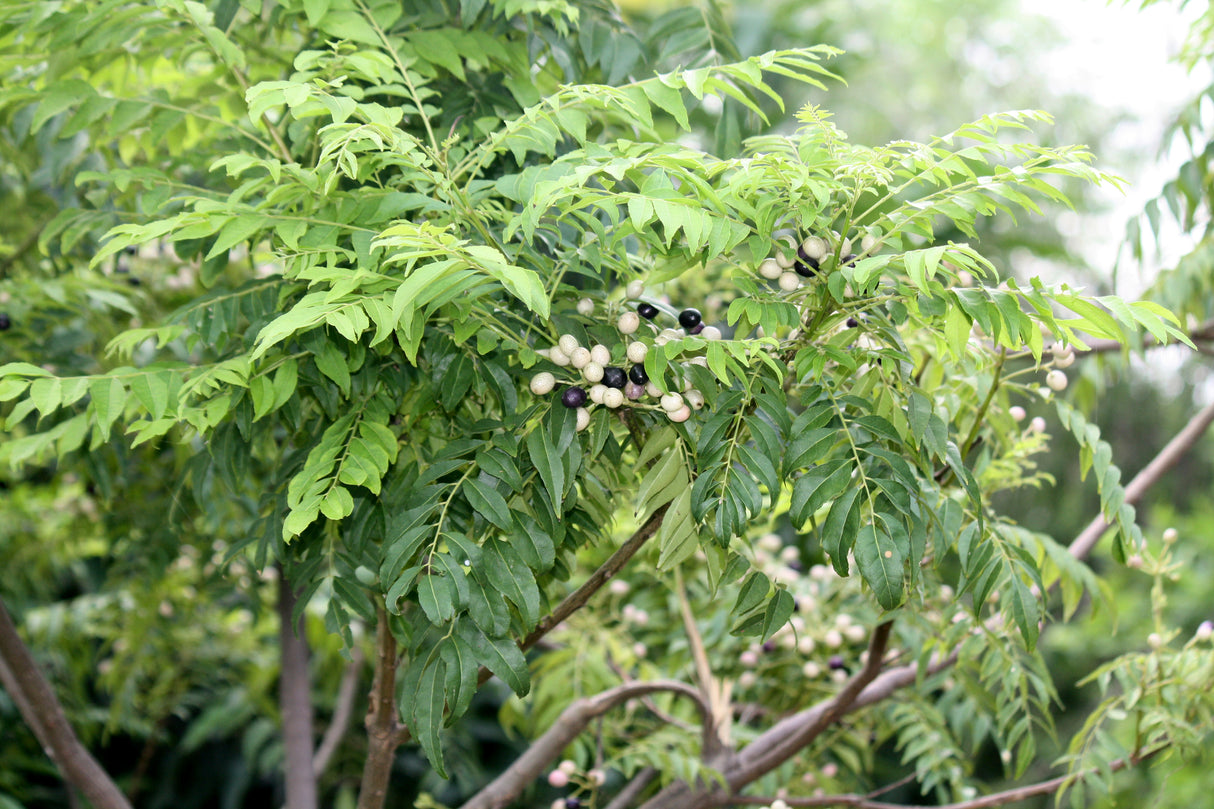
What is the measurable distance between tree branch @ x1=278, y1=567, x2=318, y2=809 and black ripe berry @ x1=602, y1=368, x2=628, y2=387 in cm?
132

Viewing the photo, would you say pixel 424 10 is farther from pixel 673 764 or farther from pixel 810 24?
pixel 810 24

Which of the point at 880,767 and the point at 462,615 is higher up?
the point at 462,615

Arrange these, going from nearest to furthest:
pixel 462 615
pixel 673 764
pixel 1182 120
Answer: pixel 462 615 < pixel 673 764 < pixel 1182 120

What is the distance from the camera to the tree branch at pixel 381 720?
1297 mm

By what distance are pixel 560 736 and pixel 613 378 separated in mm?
840

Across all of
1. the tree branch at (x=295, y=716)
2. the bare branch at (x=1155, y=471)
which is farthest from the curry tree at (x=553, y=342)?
the tree branch at (x=295, y=716)

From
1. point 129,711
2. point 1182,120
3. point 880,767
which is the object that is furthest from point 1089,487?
point 129,711

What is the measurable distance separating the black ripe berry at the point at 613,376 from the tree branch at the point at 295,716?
4.32ft

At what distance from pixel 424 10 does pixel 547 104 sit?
459 millimetres

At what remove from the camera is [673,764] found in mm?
1655

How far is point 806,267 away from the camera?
1071 millimetres

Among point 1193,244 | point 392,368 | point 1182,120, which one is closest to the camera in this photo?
point 392,368

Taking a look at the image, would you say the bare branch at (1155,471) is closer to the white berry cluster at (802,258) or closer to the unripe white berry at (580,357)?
the white berry cluster at (802,258)

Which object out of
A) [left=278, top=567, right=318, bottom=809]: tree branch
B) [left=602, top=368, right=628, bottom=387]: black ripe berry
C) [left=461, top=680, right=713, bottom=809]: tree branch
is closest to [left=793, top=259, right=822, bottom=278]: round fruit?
[left=602, top=368, right=628, bottom=387]: black ripe berry
